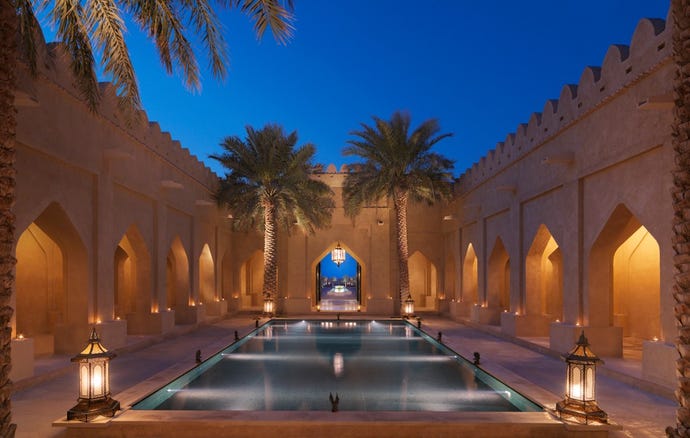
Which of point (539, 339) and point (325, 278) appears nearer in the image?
point (539, 339)

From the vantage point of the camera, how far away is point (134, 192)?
12922 millimetres

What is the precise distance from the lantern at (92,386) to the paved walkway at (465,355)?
34cm

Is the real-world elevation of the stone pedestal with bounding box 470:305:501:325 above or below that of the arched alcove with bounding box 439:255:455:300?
below

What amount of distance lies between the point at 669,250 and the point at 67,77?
421 inches

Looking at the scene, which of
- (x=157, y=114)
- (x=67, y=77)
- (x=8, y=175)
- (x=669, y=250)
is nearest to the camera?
(x=8, y=175)

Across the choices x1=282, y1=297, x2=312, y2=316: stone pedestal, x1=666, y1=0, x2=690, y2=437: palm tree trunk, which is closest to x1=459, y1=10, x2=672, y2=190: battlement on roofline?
x1=666, y1=0, x2=690, y2=437: palm tree trunk

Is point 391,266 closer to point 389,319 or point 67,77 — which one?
point 389,319

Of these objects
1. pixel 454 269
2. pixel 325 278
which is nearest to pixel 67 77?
pixel 454 269

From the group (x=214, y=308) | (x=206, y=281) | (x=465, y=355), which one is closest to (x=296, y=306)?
(x=214, y=308)

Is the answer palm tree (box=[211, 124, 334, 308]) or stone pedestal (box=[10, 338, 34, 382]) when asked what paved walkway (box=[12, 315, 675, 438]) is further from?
palm tree (box=[211, 124, 334, 308])

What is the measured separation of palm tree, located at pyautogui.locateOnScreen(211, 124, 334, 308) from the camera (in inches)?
720

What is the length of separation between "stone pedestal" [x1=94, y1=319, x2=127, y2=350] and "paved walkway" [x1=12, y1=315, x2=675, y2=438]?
0.74 ft

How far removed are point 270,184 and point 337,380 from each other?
1071 cm

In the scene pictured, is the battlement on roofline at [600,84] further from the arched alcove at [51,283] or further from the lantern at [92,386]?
the arched alcove at [51,283]
